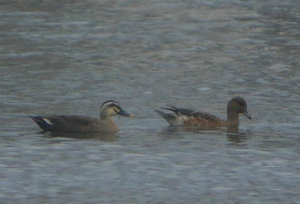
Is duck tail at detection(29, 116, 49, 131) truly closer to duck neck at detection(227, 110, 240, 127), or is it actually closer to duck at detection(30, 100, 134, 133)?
duck at detection(30, 100, 134, 133)

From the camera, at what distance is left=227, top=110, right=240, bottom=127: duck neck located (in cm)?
1606

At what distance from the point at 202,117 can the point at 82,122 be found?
72.6 inches

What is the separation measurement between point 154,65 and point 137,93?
2.79m

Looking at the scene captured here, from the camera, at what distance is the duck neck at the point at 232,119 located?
16062 mm

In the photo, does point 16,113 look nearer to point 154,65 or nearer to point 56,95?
point 56,95

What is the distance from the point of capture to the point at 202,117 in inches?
624

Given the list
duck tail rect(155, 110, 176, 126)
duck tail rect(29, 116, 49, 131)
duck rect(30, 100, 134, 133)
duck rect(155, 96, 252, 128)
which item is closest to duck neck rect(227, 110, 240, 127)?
duck rect(155, 96, 252, 128)

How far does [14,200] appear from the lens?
1109 cm

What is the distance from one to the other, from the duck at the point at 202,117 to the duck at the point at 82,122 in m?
0.70

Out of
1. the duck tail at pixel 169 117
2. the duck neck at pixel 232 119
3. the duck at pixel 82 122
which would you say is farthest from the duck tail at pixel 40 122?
the duck neck at pixel 232 119

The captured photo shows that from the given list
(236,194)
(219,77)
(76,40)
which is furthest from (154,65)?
(236,194)

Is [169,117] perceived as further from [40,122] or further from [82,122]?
[40,122]

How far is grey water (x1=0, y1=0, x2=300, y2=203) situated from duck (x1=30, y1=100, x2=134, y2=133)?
20 centimetres

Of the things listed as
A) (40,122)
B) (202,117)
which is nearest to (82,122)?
(40,122)
